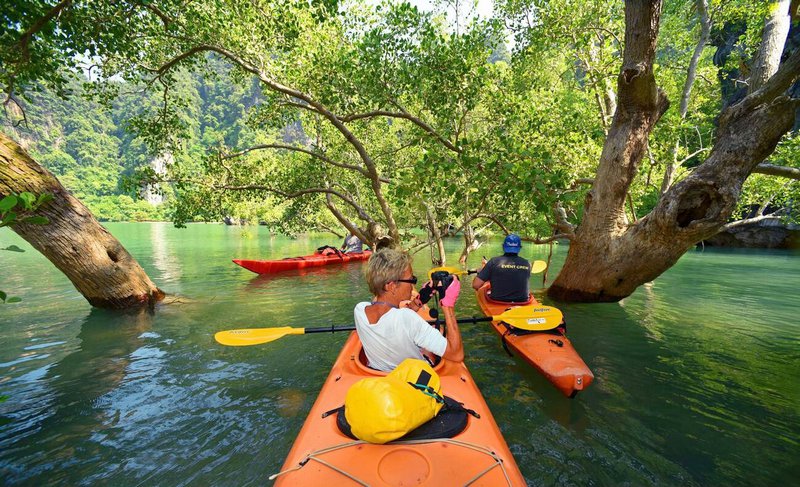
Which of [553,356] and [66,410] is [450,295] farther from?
[66,410]

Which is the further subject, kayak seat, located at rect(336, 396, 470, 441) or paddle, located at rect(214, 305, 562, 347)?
paddle, located at rect(214, 305, 562, 347)

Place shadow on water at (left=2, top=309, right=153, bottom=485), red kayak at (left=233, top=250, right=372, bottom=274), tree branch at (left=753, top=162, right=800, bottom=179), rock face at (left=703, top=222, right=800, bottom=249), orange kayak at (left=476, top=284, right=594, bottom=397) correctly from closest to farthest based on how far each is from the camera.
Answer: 1. shadow on water at (left=2, top=309, right=153, bottom=485)
2. orange kayak at (left=476, top=284, right=594, bottom=397)
3. tree branch at (left=753, top=162, right=800, bottom=179)
4. red kayak at (left=233, top=250, right=372, bottom=274)
5. rock face at (left=703, top=222, right=800, bottom=249)

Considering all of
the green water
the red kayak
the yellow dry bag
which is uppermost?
the yellow dry bag

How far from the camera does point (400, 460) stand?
2.14 m

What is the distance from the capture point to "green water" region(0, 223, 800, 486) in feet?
10.7

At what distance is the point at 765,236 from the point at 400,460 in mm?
37953

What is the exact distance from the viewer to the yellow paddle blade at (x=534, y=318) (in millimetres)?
5098

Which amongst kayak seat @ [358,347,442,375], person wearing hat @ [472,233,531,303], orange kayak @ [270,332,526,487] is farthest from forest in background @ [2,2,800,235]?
orange kayak @ [270,332,526,487]

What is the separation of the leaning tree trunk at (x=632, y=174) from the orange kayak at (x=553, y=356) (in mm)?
2683

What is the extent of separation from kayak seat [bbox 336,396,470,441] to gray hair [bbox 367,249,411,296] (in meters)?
0.97

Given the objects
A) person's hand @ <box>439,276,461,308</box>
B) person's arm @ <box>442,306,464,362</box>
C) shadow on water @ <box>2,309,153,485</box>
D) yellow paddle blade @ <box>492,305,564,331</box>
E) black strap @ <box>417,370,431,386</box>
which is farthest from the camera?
yellow paddle blade @ <box>492,305,564,331</box>

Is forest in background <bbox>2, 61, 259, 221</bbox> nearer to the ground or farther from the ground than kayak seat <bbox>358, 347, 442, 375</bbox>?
farther from the ground

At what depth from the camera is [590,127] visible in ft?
40.4

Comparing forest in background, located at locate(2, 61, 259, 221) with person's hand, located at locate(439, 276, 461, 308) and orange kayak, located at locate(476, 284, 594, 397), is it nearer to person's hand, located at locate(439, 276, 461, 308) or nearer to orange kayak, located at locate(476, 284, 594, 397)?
orange kayak, located at locate(476, 284, 594, 397)
